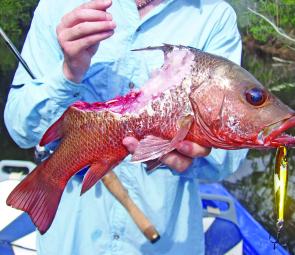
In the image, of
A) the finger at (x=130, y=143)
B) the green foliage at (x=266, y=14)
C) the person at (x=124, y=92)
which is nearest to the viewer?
the finger at (x=130, y=143)

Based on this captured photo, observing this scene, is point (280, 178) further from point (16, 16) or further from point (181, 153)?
point (16, 16)

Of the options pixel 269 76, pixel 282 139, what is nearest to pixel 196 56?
pixel 282 139

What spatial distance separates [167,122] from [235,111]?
222 millimetres

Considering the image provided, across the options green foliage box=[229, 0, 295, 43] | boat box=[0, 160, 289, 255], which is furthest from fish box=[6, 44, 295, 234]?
green foliage box=[229, 0, 295, 43]

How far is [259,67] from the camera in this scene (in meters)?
24.9

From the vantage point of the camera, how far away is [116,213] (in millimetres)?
2145

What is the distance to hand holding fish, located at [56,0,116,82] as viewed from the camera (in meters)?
1.58

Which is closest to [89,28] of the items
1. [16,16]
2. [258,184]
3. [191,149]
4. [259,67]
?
[191,149]

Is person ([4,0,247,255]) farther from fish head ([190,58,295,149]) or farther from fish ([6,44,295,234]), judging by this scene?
fish head ([190,58,295,149])

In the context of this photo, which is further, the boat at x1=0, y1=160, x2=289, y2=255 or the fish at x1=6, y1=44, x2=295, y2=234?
the boat at x1=0, y1=160, x2=289, y2=255

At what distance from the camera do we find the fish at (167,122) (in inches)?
61.9

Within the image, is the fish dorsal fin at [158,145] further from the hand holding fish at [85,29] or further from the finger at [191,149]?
the hand holding fish at [85,29]

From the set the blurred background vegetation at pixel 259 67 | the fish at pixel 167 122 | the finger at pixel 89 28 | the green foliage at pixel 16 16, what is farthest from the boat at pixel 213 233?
the green foliage at pixel 16 16

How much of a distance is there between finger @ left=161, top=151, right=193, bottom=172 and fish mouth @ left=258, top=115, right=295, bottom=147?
12.5 inches
